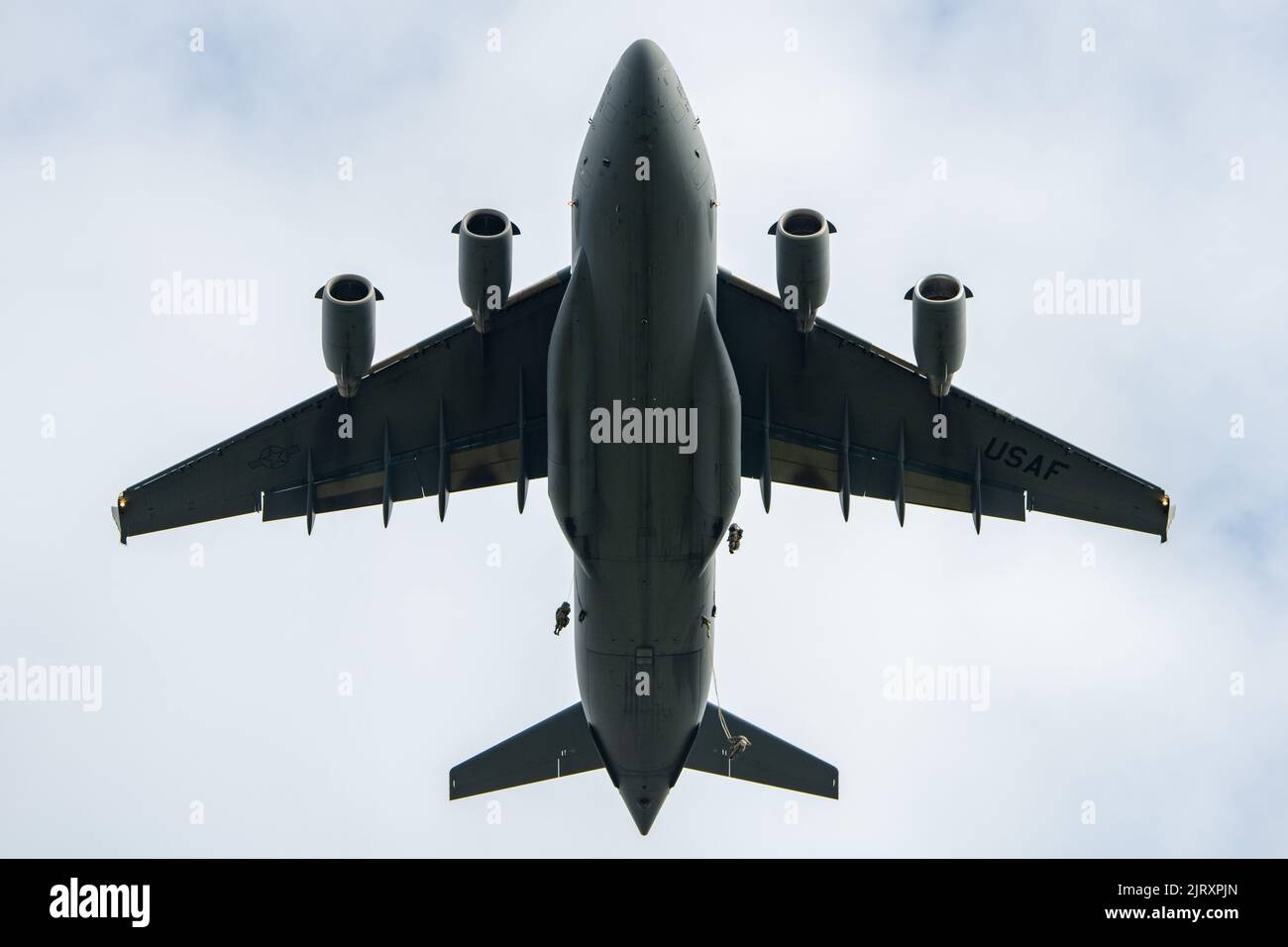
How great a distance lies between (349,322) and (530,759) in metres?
9.00

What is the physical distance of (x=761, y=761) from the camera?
27.1 m

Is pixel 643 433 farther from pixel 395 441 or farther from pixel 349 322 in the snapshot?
pixel 395 441

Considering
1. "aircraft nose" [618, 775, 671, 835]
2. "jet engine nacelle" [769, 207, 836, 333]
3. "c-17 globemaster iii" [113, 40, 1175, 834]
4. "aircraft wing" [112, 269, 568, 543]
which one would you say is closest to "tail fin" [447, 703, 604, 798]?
"c-17 globemaster iii" [113, 40, 1175, 834]

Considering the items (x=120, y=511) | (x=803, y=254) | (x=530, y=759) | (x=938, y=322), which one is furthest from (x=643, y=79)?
(x=530, y=759)

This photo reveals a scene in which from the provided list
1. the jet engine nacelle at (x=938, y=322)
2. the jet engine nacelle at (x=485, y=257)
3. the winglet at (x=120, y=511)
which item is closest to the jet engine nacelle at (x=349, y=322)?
the jet engine nacelle at (x=485, y=257)

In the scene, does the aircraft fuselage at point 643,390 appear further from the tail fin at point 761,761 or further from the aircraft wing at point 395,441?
the tail fin at point 761,761

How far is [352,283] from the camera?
71.3 feet

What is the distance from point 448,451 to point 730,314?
5015mm

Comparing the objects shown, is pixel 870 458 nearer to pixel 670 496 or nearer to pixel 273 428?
pixel 670 496

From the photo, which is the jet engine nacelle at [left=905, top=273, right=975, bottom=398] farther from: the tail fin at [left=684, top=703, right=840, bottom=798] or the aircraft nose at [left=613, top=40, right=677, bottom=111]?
the tail fin at [left=684, top=703, right=840, bottom=798]

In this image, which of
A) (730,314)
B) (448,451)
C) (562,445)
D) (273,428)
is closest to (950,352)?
(730,314)

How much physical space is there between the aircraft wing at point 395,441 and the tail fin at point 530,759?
14.9ft

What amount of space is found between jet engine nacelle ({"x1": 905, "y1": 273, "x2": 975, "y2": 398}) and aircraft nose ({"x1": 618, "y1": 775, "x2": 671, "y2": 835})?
8226mm

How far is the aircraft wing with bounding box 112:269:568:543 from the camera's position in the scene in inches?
957
